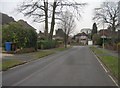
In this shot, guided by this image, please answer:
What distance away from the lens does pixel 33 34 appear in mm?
43812

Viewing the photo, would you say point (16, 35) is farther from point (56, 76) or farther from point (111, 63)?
point (56, 76)

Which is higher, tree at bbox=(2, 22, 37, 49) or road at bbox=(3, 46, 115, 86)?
tree at bbox=(2, 22, 37, 49)

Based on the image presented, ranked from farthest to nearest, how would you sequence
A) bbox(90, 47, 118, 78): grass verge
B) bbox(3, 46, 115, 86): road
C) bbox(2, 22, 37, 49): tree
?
bbox(2, 22, 37, 49): tree
bbox(90, 47, 118, 78): grass verge
bbox(3, 46, 115, 86): road

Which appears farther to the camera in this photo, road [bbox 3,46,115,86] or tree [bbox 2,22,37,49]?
tree [bbox 2,22,37,49]

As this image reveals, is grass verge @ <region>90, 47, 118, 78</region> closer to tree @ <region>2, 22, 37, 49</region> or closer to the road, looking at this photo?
the road

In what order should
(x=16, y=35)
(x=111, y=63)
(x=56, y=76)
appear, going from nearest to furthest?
(x=56, y=76)
(x=111, y=63)
(x=16, y=35)

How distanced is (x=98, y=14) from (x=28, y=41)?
37478 millimetres

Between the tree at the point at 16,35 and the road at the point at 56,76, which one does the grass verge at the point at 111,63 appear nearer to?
the road at the point at 56,76

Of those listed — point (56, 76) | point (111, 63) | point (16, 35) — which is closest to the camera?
point (56, 76)

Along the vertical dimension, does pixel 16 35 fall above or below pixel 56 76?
above

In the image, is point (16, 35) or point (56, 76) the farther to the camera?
point (16, 35)

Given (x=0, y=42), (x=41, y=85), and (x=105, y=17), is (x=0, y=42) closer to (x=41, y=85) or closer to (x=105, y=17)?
(x=41, y=85)

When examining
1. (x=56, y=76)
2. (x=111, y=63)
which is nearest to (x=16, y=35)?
(x=111, y=63)

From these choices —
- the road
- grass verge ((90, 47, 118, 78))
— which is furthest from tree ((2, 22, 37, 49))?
the road
